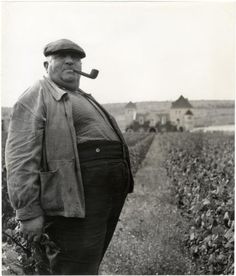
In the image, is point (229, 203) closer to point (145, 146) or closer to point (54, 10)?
point (145, 146)

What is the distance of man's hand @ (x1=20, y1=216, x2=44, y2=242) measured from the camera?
7.69ft

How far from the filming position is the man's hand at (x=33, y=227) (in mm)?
A: 2344

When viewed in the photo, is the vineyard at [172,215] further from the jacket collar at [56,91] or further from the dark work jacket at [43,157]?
the jacket collar at [56,91]

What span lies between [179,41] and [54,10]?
0.90 m

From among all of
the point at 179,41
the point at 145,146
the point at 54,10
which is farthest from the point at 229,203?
the point at 54,10

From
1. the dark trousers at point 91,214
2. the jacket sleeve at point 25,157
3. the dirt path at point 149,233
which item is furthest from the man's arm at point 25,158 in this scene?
the dirt path at point 149,233

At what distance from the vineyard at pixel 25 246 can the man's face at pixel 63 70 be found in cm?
72

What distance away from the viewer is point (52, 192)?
2.41 meters

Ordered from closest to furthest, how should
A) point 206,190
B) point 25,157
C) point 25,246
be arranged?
1. point 25,157
2. point 25,246
3. point 206,190

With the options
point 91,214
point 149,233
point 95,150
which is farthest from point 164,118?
point 91,214

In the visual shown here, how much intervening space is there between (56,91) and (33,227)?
74 cm

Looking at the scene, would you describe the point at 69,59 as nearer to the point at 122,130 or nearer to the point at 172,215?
the point at 122,130

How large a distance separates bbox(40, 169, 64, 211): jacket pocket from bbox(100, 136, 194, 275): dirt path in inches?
29.1

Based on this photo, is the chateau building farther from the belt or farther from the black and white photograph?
the belt
